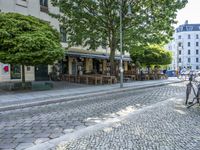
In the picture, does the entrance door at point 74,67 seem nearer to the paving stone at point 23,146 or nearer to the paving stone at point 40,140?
the paving stone at point 40,140

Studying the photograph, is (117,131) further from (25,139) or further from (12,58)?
(12,58)

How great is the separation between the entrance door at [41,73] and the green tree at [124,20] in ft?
16.6

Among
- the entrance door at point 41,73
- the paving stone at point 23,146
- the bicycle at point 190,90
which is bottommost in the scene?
the paving stone at point 23,146

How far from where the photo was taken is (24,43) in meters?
13.8

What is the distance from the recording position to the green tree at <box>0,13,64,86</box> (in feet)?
45.4

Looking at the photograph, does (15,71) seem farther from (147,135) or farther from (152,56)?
(147,135)

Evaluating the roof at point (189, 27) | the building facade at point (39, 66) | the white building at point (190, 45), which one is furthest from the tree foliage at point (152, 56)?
the roof at point (189, 27)

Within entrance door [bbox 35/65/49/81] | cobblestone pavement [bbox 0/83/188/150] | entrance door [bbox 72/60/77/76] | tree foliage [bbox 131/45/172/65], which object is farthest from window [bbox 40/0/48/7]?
cobblestone pavement [bbox 0/83/188/150]

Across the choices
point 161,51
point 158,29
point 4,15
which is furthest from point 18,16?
point 161,51

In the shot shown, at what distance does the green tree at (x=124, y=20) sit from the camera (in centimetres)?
2002

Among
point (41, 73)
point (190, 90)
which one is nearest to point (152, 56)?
point (41, 73)

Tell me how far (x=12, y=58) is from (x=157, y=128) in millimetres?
10173

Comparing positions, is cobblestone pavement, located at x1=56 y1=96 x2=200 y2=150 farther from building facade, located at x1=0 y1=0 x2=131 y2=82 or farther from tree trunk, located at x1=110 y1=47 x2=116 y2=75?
building facade, located at x1=0 y1=0 x2=131 y2=82

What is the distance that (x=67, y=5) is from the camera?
2053 centimetres
